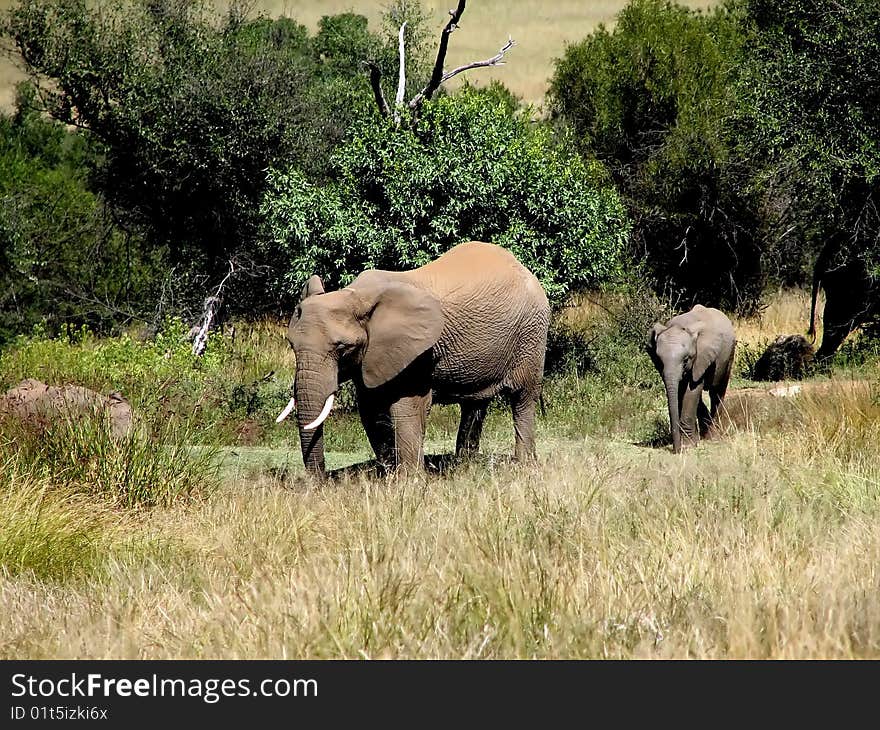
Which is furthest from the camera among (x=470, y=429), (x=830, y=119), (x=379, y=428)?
(x=830, y=119)

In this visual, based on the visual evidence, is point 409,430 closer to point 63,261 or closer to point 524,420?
point 524,420

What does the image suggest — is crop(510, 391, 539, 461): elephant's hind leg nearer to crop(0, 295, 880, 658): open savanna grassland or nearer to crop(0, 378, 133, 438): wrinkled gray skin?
crop(0, 295, 880, 658): open savanna grassland

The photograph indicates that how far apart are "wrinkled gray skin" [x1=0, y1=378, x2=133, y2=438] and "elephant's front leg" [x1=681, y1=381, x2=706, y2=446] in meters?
5.48

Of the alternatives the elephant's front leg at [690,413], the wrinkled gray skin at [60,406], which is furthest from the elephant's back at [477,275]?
the wrinkled gray skin at [60,406]

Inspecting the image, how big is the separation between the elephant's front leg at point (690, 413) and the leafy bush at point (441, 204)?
3.50 metres

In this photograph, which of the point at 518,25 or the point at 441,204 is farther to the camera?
the point at 518,25

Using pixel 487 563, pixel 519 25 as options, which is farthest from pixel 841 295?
pixel 519 25

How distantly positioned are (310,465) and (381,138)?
7.57 meters

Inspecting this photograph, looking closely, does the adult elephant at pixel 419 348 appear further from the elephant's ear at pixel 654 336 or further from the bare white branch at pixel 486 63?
the bare white branch at pixel 486 63

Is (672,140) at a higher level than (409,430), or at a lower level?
higher

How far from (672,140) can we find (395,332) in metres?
14.4

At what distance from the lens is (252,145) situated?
18188 millimetres

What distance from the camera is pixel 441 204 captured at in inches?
597
